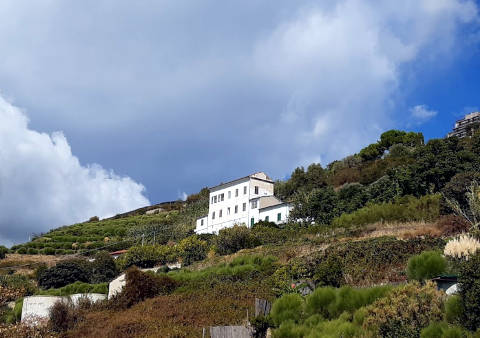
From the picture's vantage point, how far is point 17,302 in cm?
3014

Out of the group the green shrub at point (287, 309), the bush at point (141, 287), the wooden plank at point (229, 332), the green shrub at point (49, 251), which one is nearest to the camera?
the wooden plank at point (229, 332)

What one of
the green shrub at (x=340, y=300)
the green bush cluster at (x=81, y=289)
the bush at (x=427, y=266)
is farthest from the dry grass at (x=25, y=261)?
the bush at (x=427, y=266)

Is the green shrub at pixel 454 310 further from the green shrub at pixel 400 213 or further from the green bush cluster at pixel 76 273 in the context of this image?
the green bush cluster at pixel 76 273

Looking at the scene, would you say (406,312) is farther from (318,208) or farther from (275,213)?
(275,213)

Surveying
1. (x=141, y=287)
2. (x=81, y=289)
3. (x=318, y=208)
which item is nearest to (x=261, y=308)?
(x=141, y=287)

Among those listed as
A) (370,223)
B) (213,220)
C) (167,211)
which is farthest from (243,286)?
(167,211)

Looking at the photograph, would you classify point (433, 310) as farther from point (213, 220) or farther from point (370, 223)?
point (213, 220)

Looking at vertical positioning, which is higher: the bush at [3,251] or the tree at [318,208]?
the tree at [318,208]

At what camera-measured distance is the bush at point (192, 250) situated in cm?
3678

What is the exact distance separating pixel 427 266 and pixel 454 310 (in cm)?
347

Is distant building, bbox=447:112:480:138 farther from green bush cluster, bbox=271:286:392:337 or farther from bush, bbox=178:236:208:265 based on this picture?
green bush cluster, bbox=271:286:392:337

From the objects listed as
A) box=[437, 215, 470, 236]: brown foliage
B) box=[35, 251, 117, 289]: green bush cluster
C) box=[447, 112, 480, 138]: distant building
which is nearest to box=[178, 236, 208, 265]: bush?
box=[35, 251, 117, 289]: green bush cluster

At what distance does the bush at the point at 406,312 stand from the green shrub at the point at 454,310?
36 centimetres

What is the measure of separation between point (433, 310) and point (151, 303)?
13308mm
